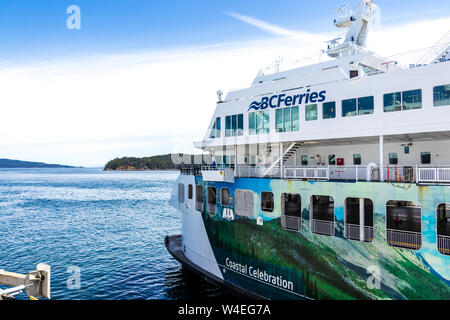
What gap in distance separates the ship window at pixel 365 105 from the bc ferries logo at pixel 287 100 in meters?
1.83

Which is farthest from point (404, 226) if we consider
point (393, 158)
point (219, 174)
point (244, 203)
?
point (219, 174)

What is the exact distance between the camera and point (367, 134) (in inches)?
591

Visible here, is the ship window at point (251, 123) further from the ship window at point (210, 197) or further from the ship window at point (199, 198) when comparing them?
the ship window at point (199, 198)

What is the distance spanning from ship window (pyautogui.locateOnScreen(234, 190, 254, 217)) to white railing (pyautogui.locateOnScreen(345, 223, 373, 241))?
Answer: 5186mm

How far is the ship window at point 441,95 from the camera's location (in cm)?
1316

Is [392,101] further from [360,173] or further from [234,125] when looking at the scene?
[234,125]

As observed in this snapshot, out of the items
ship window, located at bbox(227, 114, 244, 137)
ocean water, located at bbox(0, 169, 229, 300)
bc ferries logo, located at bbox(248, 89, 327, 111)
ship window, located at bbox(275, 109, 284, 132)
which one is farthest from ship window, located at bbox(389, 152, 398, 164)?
ocean water, located at bbox(0, 169, 229, 300)

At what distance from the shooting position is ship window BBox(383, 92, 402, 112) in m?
14.3

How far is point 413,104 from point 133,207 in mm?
52449
